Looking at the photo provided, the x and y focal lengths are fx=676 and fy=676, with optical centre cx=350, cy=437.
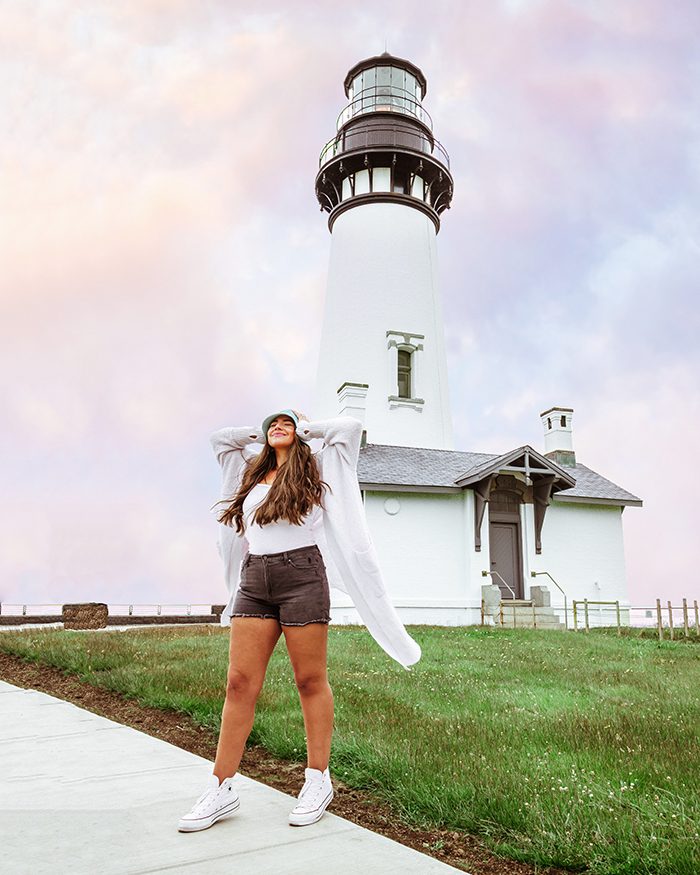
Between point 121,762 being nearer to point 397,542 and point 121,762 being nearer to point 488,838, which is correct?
point 488,838

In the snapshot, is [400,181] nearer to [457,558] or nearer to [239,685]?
[457,558]

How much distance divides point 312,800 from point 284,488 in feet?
5.31

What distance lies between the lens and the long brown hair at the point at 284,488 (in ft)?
12.2

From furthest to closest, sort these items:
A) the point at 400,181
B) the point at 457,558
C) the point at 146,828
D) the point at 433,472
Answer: the point at 400,181 < the point at 433,472 < the point at 457,558 < the point at 146,828

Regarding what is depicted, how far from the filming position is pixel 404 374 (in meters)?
24.8

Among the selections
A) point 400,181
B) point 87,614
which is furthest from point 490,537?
point 400,181

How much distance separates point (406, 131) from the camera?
27484 mm

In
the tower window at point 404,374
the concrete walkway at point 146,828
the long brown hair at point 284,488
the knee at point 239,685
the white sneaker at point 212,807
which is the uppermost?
Result: the tower window at point 404,374

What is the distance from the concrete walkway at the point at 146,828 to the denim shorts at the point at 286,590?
101 cm

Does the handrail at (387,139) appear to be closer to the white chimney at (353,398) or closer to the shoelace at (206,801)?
the white chimney at (353,398)

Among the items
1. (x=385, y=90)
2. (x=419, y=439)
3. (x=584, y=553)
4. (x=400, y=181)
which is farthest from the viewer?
(x=385, y=90)

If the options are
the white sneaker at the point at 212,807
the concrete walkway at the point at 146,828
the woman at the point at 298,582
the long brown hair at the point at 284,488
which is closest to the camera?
the concrete walkway at the point at 146,828

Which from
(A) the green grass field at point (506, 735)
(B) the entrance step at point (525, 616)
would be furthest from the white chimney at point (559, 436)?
(A) the green grass field at point (506, 735)

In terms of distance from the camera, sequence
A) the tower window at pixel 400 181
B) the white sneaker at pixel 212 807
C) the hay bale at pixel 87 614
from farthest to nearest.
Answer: the tower window at pixel 400 181
the hay bale at pixel 87 614
the white sneaker at pixel 212 807
